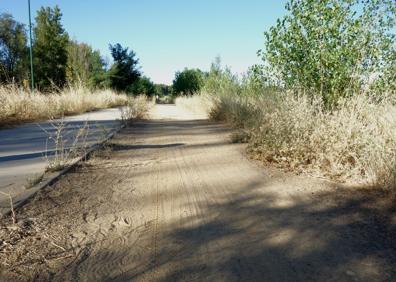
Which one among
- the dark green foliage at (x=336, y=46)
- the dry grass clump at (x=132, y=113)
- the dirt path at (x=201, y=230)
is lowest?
the dirt path at (x=201, y=230)

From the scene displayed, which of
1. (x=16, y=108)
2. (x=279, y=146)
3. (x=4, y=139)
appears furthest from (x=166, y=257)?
(x=16, y=108)

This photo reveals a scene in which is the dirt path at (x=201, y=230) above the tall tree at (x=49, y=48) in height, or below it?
below

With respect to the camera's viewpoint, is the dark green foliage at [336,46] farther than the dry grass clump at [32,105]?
No

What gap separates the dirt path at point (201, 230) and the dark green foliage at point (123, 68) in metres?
47.4

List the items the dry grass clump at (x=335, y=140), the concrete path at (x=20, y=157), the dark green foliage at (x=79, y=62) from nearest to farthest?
the concrete path at (x=20, y=157)
the dry grass clump at (x=335, y=140)
the dark green foliage at (x=79, y=62)

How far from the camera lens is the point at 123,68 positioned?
5266 cm

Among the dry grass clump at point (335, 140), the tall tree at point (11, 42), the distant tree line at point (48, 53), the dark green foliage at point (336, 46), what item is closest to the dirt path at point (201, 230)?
the dry grass clump at point (335, 140)

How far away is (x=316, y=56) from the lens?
8.16 meters

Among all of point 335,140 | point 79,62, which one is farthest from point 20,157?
point 79,62

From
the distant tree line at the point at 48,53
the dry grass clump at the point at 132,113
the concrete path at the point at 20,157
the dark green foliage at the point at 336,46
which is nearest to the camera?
the concrete path at the point at 20,157

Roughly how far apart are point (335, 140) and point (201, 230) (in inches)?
126

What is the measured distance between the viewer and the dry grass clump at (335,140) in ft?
16.7

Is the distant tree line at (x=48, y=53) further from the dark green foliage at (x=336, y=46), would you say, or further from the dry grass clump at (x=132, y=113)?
the dark green foliage at (x=336, y=46)

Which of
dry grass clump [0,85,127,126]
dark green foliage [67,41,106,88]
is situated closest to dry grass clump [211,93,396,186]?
dry grass clump [0,85,127,126]
